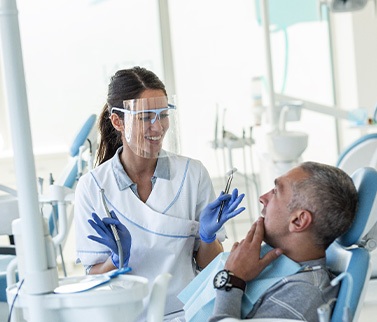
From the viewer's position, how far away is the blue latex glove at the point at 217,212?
1933 mm

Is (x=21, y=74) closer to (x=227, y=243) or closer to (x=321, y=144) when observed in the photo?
→ (x=227, y=243)

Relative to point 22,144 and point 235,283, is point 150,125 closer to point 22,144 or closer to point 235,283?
point 235,283

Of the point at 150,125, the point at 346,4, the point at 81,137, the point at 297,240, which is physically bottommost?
the point at 297,240

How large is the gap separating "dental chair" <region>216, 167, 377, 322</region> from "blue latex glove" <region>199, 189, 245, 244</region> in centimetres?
26

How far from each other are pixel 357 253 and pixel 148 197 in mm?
610

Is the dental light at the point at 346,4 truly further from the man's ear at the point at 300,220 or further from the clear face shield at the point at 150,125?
the man's ear at the point at 300,220

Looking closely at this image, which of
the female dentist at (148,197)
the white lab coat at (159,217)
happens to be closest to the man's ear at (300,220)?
the female dentist at (148,197)

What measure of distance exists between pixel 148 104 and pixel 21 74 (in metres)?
0.69

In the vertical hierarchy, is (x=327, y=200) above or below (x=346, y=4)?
below

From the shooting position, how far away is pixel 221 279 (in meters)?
1.72

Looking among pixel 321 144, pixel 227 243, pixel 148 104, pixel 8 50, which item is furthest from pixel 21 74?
pixel 321 144

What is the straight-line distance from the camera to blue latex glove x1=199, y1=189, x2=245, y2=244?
1.93m

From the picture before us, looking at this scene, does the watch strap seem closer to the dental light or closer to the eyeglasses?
the eyeglasses

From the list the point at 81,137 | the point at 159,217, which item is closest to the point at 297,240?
the point at 159,217
